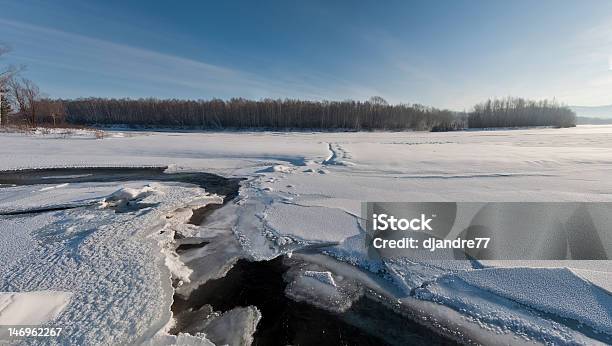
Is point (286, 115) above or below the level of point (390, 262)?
above

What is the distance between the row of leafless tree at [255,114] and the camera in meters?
45.2

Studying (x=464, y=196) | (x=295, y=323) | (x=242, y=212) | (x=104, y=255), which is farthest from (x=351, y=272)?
(x=464, y=196)

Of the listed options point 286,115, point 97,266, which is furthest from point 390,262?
point 286,115

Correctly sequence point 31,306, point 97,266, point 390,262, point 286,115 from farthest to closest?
point 286,115 → point 390,262 → point 97,266 → point 31,306

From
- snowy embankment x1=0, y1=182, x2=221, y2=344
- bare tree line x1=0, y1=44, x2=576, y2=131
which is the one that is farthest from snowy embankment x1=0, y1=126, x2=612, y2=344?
bare tree line x1=0, y1=44, x2=576, y2=131

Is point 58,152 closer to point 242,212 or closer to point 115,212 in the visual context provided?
point 115,212

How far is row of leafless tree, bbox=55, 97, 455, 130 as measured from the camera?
45219 mm

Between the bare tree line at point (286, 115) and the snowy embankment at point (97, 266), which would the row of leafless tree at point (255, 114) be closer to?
the bare tree line at point (286, 115)

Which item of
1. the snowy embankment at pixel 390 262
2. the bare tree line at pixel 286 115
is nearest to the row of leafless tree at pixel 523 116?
the bare tree line at pixel 286 115

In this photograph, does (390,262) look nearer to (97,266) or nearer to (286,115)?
(97,266)

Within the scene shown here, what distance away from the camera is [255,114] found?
45688 millimetres

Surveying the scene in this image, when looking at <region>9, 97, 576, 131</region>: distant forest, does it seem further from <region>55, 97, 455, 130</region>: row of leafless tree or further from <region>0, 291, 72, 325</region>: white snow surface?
<region>0, 291, 72, 325</region>: white snow surface

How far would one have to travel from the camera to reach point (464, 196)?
4.90 metres

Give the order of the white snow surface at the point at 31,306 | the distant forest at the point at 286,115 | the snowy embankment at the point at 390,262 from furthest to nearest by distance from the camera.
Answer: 1. the distant forest at the point at 286,115
2. the snowy embankment at the point at 390,262
3. the white snow surface at the point at 31,306
